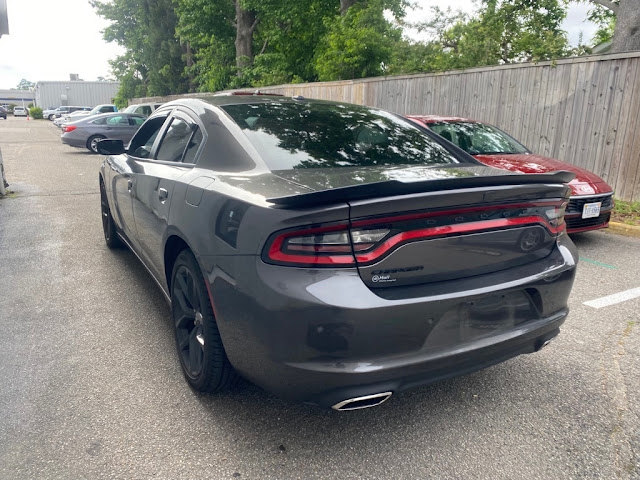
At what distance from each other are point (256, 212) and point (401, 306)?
2.25 feet

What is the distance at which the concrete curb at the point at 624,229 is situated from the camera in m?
6.54

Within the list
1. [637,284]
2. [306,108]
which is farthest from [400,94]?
[306,108]

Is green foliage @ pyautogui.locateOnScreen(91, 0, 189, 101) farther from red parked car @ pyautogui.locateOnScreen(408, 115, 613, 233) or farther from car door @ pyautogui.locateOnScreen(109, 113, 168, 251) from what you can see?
car door @ pyautogui.locateOnScreen(109, 113, 168, 251)

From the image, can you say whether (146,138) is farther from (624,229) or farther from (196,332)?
(624,229)

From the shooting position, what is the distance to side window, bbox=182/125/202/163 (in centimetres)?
300

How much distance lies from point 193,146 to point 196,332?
111 centimetres

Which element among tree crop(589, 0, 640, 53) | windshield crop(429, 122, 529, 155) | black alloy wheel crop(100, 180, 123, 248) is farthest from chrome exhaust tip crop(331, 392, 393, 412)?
tree crop(589, 0, 640, 53)

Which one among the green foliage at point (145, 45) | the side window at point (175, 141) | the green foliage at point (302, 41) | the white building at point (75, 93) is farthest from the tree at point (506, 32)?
the white building at point (75, 93)

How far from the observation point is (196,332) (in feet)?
8.84

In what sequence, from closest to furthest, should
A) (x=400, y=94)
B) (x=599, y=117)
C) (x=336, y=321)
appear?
(x=336, y=321)
(x=599, y=117)
(x=400, y=94)

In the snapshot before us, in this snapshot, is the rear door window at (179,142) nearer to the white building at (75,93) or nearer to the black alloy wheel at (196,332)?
the black alloy wheel at (196,332)

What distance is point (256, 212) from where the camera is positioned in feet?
6.87

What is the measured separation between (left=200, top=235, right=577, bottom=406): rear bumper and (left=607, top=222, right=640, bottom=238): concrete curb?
17.2 feet

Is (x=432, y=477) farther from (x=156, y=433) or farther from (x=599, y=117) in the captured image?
(x=599, y=117)
